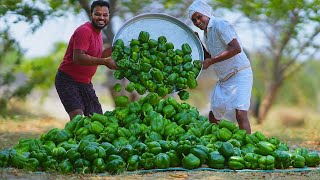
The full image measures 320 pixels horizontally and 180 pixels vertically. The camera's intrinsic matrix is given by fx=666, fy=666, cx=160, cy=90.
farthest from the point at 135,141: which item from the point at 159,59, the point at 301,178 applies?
the point at 301,178

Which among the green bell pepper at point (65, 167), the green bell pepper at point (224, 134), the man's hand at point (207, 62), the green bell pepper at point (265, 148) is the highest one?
the man's hand at point (207, 62)

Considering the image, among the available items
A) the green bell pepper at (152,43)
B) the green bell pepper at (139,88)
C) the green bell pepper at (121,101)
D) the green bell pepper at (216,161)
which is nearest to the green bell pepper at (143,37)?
the green bell pepper at (152,43)

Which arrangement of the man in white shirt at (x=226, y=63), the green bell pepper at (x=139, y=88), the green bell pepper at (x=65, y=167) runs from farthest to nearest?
the man in white shirt at (x=226, y=63)
the green bell pepper at (x=139, y=88)
the green bell pepper at (x=65, y=167)

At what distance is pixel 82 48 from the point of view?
272 inches

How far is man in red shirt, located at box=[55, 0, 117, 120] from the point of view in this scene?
693cm

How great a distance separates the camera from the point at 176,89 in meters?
7.18

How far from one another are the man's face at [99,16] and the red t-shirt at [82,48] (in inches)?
3.1

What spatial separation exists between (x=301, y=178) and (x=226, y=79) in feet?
6.89

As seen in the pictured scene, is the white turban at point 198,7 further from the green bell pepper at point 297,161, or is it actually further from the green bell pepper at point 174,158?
the green bell pepper at point 297,161

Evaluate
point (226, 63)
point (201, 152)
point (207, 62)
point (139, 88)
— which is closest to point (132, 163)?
point (201, 152)

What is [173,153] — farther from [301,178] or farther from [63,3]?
[63,3]

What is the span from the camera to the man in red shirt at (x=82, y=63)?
6926 millimetres

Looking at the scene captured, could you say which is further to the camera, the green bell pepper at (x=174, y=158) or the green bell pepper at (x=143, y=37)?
the green bell pepper at (x=143, y=37)

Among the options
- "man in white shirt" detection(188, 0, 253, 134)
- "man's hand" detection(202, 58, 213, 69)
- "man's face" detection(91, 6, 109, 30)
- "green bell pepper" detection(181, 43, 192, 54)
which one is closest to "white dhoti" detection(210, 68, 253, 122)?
"man in white shirt" detection(188, 0, 253, 134)
